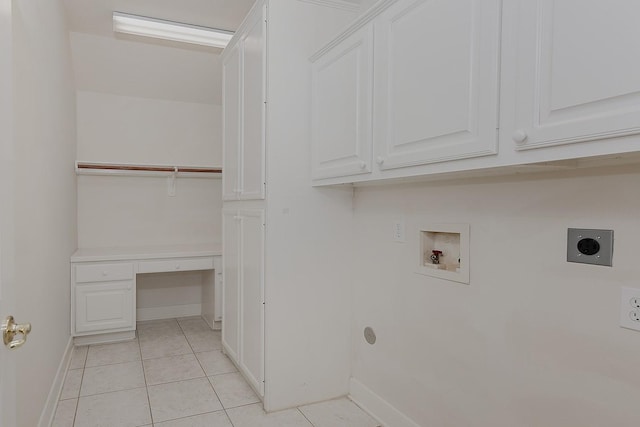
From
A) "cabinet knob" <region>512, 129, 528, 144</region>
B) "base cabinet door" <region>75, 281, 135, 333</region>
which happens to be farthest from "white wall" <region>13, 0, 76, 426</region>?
"cabinet knob" <region>512, 129, 528, 144</region>

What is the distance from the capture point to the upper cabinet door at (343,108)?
195cm

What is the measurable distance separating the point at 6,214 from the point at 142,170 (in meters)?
3.19

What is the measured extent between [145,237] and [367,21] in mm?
3266

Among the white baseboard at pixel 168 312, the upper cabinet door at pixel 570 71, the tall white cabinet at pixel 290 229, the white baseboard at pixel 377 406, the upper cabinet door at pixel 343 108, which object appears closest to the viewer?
the upper cabinet door at pixel 570 71

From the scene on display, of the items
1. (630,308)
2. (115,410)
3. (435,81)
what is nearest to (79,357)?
(115,410)

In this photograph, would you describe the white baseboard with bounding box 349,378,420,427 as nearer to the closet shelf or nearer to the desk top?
the desk top

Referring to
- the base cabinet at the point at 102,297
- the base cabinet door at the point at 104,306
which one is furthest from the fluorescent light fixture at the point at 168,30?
the base cabinet door at the point at 104,306

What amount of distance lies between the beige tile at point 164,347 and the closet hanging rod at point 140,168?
1.58 metres

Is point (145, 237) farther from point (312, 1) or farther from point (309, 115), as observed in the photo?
point (312, 1)

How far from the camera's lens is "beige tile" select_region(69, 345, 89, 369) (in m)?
3.09

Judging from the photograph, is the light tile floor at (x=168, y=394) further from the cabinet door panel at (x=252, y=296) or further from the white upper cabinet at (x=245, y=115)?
the white upper cabinet at (x=245, y=115)

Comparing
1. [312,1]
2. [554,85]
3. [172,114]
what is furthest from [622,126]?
[172,114]

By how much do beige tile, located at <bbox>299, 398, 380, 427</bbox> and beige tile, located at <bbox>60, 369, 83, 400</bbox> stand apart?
1.45 meters

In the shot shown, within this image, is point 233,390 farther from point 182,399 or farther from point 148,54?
point 148,54
